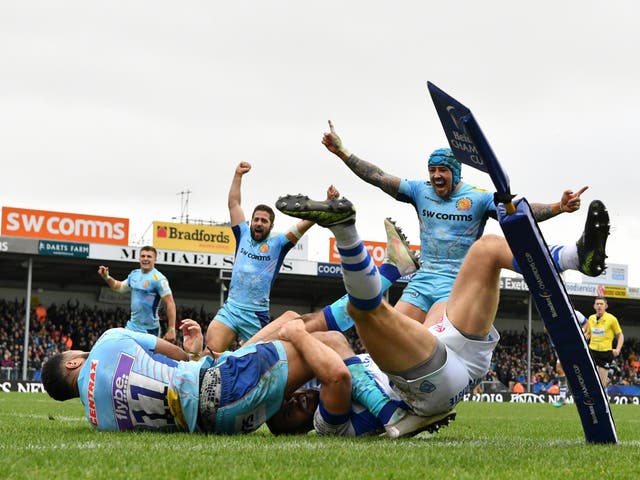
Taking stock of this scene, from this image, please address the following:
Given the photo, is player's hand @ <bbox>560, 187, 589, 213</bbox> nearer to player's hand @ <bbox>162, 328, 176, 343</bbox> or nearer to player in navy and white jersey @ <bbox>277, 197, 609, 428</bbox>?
player in navy and white jersey @ <bbox>277, 197, 609, 428</bbox>

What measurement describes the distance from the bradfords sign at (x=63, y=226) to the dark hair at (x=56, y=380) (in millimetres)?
30087

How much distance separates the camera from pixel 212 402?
522 cm

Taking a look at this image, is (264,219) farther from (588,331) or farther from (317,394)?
(588,331)

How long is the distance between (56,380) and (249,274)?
5.14 meters

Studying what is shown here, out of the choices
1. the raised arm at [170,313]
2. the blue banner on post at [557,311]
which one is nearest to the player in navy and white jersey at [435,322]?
the blue banner on post at [557,311]

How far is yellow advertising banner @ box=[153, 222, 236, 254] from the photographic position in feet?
123

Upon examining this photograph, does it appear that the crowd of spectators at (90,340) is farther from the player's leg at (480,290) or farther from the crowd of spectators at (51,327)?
the player's leg at (480,290)

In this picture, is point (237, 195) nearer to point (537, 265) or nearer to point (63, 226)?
point (537, 265)

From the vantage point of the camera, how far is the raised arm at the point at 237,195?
10258 millimetres

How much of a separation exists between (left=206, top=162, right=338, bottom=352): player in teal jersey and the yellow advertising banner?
26.7 metres

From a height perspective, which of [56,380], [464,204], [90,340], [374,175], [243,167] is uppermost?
[243,167]

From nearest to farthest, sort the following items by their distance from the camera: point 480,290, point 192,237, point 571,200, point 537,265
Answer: point 537,265 → point 480,290 → point 571,200 → point 192,237

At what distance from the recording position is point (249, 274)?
34.7 ft

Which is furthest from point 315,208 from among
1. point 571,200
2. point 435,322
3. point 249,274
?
point 249,274
